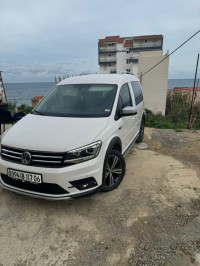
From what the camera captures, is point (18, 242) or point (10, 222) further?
point (10, 222)

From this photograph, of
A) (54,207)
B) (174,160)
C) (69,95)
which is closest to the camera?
(54,207)

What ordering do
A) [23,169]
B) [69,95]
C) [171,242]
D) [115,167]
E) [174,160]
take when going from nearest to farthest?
[171,242] < [23,169] < [115,167] < [69,95] < [174,160]

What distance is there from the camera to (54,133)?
262cm

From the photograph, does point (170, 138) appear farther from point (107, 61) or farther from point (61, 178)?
point (107, 61)

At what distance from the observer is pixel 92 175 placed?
250 centimetres

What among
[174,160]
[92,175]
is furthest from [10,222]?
[174,160]

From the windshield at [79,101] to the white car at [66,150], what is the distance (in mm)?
17

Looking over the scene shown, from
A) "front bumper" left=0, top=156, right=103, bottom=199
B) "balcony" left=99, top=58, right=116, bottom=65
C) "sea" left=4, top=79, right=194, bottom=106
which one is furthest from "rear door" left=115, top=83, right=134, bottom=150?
"balcony" left=99, top=58, right=116, bottom=65

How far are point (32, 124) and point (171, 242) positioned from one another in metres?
2.42

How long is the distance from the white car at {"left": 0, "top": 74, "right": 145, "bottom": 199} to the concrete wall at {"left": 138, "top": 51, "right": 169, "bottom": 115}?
41.0ft

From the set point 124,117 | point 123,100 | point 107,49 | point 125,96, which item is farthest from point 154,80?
point 107,49

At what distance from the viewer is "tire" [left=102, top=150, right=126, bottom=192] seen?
118 inches

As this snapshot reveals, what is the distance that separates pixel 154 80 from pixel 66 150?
48.1 ft

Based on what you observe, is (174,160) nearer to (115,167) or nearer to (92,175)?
(115,167)
